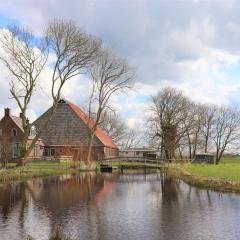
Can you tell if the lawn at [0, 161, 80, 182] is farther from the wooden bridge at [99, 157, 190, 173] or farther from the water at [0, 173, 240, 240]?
the wooden bridge at [99, 157, 190, 173]

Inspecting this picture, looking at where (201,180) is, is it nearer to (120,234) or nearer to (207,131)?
(120,234)

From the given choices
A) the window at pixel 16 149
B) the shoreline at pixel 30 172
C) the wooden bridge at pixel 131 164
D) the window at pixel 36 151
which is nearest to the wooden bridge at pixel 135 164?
the wooden bridge at pixel 131 164

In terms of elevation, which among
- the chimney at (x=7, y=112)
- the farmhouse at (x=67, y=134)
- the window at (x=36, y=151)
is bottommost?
the window at (x=36, y=151)

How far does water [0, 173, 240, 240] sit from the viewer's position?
17688mm

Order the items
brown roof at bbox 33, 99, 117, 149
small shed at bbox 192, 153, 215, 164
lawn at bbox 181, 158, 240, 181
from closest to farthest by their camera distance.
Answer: lawn at bbox 181, 158, 240, 181, brown roof at bbox 33, 99, 117, 149, small shed at bbox 192, 153, 215, 164

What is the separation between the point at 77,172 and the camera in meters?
54.9

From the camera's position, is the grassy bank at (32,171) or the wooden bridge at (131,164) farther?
the wooden bridge at (131,164)

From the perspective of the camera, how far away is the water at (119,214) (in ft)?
58.0

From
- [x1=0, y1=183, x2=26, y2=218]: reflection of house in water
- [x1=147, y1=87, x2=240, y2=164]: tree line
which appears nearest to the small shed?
[x1=147, y1=87, x2=240, y2=164]: tree line

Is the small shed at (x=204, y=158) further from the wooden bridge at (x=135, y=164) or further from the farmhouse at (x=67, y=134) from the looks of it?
the farmhouse at (x=67, y=134)

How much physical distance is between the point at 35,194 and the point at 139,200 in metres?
7.34

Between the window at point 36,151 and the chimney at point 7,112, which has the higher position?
the chimney at point 7,112

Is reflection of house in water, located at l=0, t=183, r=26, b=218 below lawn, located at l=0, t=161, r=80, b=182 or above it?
below

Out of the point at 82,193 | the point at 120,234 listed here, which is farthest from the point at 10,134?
the point at 120,234
